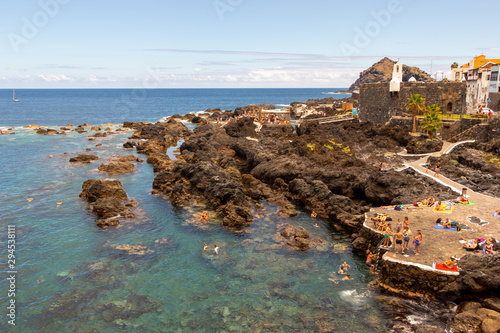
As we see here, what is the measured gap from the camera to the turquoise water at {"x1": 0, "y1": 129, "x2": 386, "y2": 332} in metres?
20.0

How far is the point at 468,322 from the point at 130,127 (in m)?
90.4

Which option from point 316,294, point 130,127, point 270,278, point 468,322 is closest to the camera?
point 468,322

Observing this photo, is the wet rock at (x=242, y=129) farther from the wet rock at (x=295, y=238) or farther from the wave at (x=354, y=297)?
the wave at (x=354, y=297)

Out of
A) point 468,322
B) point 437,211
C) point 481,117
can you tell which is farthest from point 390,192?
point 481,117

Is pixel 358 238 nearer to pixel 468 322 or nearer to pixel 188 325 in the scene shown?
pixel 468 322

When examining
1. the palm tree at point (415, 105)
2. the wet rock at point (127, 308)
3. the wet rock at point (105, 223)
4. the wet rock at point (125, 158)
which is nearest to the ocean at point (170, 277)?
the wet rock at point (127, 308)

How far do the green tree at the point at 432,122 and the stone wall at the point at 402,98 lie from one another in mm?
6209

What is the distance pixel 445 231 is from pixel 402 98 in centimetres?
4450

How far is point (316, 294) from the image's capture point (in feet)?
72.9

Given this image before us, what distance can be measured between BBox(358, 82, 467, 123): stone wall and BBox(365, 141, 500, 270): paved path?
106ft

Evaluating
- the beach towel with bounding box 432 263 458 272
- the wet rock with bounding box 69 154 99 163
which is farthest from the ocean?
the wet rock with bounding box 69 154 99 163

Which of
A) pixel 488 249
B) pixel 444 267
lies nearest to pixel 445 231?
pixel 488 249

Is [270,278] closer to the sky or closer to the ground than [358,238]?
closer to the ground

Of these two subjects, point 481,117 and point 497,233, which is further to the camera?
point 481,117
